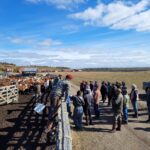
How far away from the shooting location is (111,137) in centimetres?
1227

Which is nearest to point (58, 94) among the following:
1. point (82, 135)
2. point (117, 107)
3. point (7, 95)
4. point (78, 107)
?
point (82, 135)

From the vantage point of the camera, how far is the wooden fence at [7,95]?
23.1 metres

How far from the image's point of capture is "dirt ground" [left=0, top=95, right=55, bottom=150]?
10.8 meters

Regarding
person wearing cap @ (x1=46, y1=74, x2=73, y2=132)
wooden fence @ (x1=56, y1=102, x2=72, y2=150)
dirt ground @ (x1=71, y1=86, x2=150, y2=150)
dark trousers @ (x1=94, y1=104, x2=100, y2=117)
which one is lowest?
dirt ground @ (x1=71, y1=86, x2=150, y2=150)

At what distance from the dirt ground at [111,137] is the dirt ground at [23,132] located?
1.27 meters

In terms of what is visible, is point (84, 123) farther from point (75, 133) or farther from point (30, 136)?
point (30, 136)

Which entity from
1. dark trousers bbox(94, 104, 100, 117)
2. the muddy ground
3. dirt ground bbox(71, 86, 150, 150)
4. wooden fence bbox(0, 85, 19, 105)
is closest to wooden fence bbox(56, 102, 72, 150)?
the muddy ground

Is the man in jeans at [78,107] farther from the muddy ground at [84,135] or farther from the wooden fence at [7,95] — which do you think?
the wooden fence at [7,95]

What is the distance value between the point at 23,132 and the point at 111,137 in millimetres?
3426

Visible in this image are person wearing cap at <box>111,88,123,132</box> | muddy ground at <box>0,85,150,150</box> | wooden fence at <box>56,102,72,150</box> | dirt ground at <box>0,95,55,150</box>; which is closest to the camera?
wooden fence at <box>56,102,72,150</box>

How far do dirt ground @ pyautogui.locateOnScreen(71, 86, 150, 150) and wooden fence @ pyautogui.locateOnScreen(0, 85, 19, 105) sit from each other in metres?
9.71

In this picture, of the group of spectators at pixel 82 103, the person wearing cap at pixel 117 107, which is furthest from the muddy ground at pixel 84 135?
the person wearing cap at pixel 117 107

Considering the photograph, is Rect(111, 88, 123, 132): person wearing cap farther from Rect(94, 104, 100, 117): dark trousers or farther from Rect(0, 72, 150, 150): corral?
Rect(94, 104, 100, 117): dark trousers

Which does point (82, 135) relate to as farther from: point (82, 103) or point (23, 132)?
point (23, 132)
